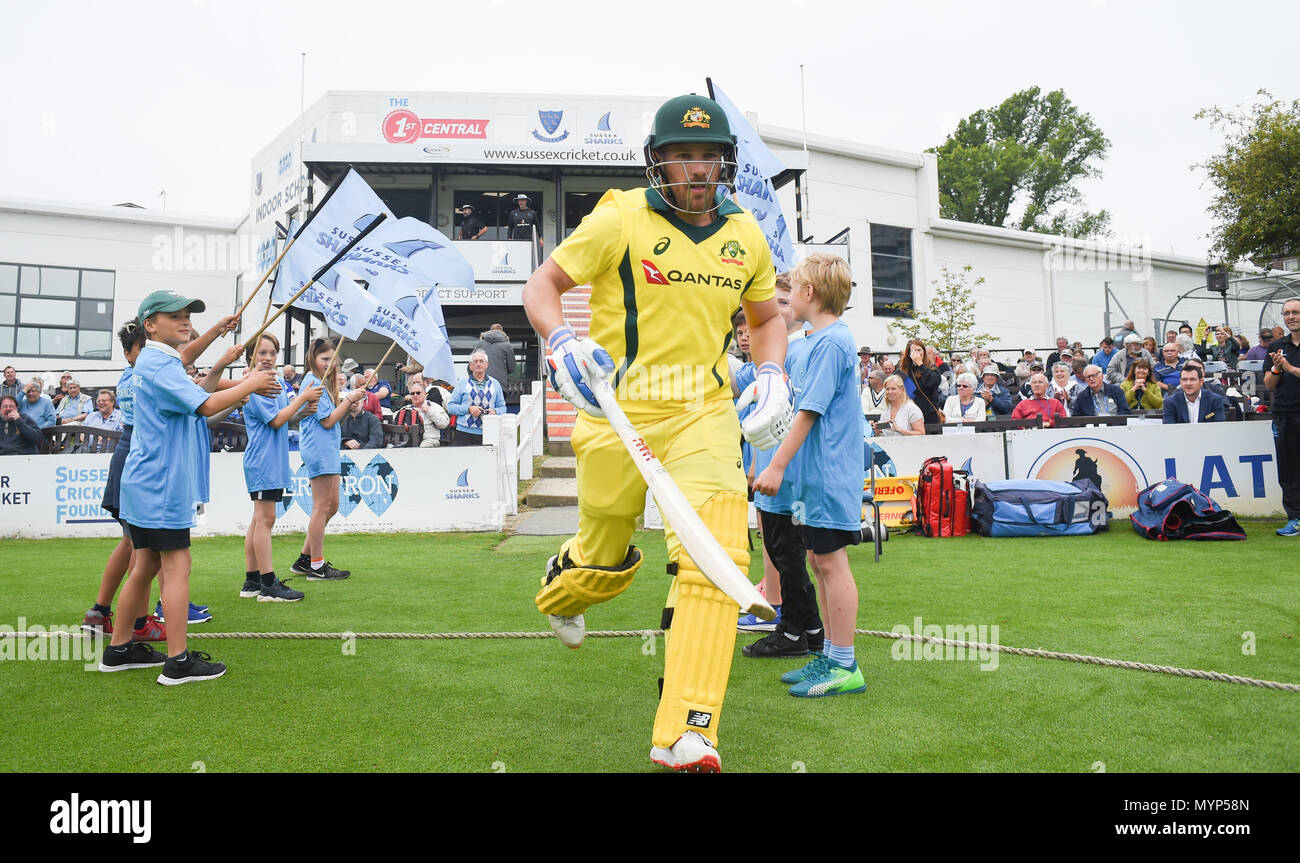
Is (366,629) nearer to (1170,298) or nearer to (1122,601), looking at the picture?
(1122,601)

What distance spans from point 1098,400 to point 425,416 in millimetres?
10493

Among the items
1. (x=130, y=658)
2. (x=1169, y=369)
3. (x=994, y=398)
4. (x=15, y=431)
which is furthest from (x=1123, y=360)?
(x=15, y=431)

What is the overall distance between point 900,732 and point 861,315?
83.5 ft

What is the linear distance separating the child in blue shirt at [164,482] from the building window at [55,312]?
27.1 metres

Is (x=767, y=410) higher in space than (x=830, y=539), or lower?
higher

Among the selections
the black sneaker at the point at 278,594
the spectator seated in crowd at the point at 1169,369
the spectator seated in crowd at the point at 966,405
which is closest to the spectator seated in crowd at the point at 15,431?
the black sneaker at the point at 278,594

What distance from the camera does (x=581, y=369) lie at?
3.04m

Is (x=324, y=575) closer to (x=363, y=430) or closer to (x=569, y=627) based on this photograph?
(x=363, y=430)

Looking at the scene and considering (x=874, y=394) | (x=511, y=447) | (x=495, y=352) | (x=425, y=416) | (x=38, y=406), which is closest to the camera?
(x=511, y=447)

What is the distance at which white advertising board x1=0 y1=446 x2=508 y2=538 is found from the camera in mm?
11867

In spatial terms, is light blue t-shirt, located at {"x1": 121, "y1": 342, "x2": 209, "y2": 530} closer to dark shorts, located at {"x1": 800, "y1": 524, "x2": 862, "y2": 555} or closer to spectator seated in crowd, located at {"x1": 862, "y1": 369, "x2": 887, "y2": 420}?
dark shorts, located at {"x1": 800, "y1": 524, "x2": 862, "y2": 555}

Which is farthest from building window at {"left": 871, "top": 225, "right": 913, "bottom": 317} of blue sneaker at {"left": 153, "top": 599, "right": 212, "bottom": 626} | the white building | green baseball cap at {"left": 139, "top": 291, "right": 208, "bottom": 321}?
green baseball cap at {"left": 139, "top": 291, "right": 208, "bottom": 321}

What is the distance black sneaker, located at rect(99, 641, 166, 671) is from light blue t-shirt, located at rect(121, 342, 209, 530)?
764 millimetres

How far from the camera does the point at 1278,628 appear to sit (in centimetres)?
513
